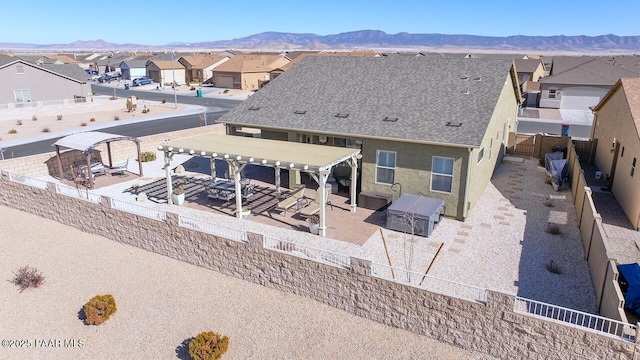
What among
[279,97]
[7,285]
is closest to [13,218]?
[7,285]

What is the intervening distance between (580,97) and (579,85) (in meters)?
1.37

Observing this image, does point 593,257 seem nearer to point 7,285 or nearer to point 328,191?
point 328,191

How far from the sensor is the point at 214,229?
50.2 feet

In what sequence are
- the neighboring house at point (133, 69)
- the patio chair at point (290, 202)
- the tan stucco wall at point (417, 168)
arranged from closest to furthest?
the tan stucco wall at point (417, 168) → the patio chair at point (290, 202) → the neighboring house at point (133, 69)

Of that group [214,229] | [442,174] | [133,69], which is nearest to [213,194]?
[214,229]

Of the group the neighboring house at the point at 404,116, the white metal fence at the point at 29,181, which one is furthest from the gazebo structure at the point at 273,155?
the white metal fence at the point at 29,181

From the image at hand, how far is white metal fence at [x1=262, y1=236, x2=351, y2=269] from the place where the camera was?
1316 cm

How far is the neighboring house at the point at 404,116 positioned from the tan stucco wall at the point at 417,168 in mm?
42

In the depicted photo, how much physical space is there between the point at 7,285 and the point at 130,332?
5800 millimetres

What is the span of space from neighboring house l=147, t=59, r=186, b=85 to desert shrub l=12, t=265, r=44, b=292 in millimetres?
69095

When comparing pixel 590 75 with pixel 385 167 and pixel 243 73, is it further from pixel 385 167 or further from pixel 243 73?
pixel 243 73

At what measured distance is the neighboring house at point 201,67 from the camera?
8088cm

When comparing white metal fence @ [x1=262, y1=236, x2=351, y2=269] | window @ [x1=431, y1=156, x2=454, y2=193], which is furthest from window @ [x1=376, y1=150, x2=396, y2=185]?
white metal fence @ [x1=262, y1=236, x2=351, y2=269]

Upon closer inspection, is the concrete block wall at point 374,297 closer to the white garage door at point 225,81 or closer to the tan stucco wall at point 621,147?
the tan stucco wall at point 621,147
